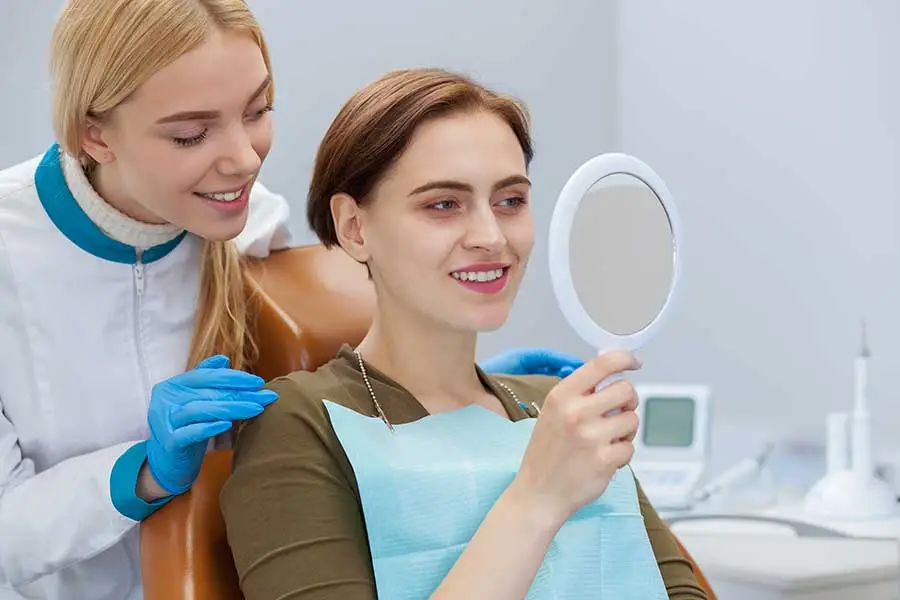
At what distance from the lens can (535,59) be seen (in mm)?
2932

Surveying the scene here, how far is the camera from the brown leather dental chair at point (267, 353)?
→ 127cm

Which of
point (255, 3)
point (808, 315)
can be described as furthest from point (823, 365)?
point (255, 3)

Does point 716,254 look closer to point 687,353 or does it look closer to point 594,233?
point 687,353

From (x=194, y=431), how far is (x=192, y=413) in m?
0.02

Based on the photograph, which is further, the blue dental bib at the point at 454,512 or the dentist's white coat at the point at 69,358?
the dentist's white coat at the point at 69,358

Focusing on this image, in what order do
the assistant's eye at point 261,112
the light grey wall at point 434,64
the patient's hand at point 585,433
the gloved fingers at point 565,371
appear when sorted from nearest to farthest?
1. the patient's hand at point 585,433
2. the assistant's eye at point 261,112
3. the gloved fingers at point 565,371
4. the light grey wall at point 434,64

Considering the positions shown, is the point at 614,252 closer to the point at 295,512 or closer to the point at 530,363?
the point at 295,512

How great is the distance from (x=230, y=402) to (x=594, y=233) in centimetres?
41

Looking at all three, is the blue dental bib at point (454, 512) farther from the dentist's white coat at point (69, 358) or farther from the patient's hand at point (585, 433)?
the dentist's white coat at point (69, 358)

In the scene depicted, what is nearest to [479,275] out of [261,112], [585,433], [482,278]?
[482,278]

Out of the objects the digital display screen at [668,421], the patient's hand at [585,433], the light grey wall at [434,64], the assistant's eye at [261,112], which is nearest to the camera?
the patient's hand at [585,433]

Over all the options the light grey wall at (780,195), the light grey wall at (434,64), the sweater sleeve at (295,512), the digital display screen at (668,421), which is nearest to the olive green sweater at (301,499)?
the sweater sleeve at (295,512)

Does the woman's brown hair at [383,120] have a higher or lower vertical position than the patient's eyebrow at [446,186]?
higher

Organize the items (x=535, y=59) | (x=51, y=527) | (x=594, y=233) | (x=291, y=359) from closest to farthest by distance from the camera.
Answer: (x=594, y=233) → (x=51, y=527) → (x=291, y=359) → (x=535, y=59)
